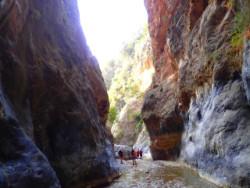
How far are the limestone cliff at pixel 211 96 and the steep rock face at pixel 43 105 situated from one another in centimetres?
542

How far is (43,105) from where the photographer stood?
26.0 feet

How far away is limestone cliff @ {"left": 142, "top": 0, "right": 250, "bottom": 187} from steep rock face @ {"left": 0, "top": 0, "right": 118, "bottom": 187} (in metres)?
5.42

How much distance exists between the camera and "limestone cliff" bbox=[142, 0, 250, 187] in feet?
21.2

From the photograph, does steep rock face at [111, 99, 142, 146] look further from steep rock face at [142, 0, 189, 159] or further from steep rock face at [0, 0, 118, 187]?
steep rock face at [0, 0, 118, 187]

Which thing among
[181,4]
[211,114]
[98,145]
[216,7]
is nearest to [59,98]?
[98,145]

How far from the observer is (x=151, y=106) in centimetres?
2077

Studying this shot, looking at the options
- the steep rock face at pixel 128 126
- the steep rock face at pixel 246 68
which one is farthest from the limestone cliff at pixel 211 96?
the steep rock face at pixel 128 126

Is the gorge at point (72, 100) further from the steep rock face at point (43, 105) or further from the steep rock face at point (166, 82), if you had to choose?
the steep rock face at point (166, 82)

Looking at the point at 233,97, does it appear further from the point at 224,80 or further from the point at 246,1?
the point at 246,1

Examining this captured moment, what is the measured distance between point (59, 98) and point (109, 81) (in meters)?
74.7

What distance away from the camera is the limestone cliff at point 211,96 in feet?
21.2

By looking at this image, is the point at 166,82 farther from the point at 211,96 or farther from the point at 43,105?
the point at 43,105

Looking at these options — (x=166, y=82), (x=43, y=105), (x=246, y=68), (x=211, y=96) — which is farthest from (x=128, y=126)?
(x=246, y=68)

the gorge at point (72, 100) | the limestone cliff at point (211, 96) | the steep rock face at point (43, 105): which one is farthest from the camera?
the limestone cliff at point (211, 96)
